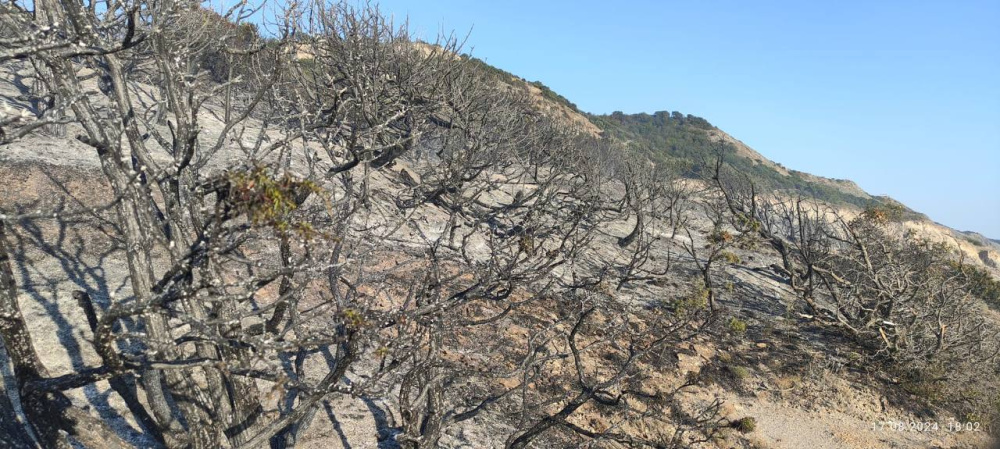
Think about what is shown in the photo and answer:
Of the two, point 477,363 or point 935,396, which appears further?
point 935,396

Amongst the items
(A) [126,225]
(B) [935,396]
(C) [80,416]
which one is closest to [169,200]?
(A) [126,225]

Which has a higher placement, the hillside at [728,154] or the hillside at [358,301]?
the hillside at [728,154]

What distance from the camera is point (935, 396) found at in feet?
35.9

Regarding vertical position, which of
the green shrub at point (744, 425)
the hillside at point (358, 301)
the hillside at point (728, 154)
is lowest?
the green shrub at point (744, 425)

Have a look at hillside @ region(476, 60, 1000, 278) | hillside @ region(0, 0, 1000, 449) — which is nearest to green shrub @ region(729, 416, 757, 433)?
hillside @ region(0, 0, 1000, 449)

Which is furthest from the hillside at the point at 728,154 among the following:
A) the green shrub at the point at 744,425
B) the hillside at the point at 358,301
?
the green shrub at the point at 744,425

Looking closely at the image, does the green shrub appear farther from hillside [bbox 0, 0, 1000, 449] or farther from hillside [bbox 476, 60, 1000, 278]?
hillside [bbox 476, 60, 1000, 278]

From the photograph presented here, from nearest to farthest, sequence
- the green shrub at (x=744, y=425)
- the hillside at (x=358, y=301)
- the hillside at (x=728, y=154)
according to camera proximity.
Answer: the hillside at (x=358, y=301) < the green shrub at (x=744, y=425) < the hillside at (x=728, y=154)

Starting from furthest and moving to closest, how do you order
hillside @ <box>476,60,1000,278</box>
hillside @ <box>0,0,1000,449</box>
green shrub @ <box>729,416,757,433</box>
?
hillside @ <box>476,60,1000,278</box>
green shrub @ <box>729,416,757,433</box>
hillside @ <box>0,0,1000,449</box>

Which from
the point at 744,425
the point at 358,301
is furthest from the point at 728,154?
the point at 358,301

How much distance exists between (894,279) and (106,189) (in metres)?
17.0

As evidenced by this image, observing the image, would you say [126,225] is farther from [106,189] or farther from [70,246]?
[106,189]

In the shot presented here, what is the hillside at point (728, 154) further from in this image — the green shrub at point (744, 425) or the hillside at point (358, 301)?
the green shrub at point (744, 425)

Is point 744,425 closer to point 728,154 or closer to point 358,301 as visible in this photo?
point 358,301
